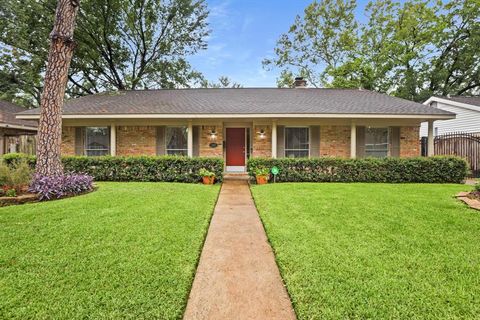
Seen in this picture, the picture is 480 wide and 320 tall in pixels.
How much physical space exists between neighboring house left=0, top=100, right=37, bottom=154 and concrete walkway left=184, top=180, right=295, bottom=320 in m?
13.8

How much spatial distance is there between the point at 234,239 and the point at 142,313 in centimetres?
181

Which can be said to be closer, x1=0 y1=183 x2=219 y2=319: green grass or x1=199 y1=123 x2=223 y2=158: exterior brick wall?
x1=0 y1=183 x2=219 y2=319: green grass

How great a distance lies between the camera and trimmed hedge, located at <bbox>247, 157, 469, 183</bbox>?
8.63m

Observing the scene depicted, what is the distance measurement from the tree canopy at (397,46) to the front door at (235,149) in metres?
13.8

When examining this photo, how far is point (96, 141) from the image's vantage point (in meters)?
10.9

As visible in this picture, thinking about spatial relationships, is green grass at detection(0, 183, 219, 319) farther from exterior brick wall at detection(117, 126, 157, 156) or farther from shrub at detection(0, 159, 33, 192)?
exterior brick wall at detection(117, 126, 157, 156)

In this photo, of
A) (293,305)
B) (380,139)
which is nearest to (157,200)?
(293,305)

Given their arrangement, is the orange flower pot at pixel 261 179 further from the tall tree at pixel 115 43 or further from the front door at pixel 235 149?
the tall tree at pixel 115 43

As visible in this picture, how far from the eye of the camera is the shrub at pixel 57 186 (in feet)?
18.4

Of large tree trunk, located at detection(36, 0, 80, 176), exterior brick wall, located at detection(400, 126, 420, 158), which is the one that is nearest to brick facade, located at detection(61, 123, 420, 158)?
exterior brick wall, located at detection(400, 126, 420, 158)

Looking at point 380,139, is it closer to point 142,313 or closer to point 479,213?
point 479,213

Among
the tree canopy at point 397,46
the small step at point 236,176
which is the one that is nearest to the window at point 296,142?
the small step at point 236,176

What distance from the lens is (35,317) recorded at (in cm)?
182

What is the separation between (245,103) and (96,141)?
23.0 feet
